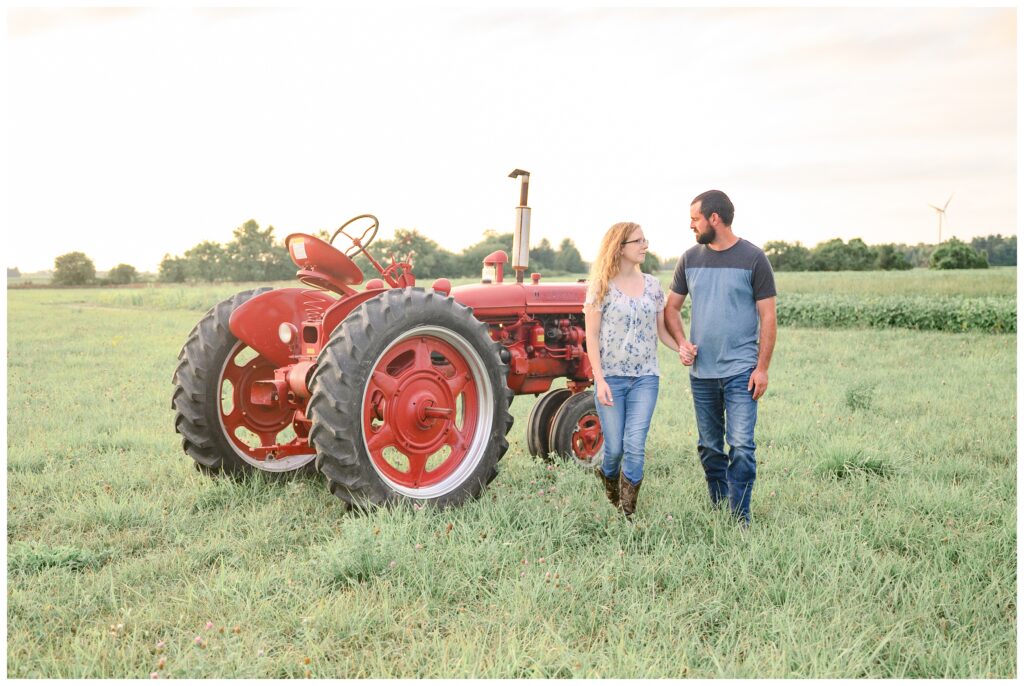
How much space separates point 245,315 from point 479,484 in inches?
69.4

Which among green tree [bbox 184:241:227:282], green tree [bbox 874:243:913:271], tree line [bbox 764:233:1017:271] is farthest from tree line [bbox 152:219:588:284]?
green tree [bbox 874:243:913:271]

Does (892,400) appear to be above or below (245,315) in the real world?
below

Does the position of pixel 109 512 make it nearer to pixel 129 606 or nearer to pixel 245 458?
pixel 245 458

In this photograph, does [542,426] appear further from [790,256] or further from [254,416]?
[790,256]

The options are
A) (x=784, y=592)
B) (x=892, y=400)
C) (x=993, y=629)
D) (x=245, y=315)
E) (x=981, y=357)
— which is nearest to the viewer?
(x=993, y=629)

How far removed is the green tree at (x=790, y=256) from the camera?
38.1 metres

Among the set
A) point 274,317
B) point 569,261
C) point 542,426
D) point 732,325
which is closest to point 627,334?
point 732,325

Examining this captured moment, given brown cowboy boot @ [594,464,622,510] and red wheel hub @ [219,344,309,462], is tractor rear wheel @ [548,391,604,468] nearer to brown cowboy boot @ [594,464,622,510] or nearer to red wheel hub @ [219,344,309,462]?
brown cowboy boot @ [594,464,622,510]

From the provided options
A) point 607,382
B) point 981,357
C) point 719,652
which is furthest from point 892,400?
point 719,652

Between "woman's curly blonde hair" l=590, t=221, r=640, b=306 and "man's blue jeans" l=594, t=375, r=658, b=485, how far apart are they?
50 centimetres

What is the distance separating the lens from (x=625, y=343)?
4094mm

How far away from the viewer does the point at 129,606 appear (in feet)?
10.7

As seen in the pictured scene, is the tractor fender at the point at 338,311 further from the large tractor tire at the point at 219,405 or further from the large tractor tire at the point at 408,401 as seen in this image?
the large tractor tire at the point at 219,405

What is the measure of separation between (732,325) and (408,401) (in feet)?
6.17
